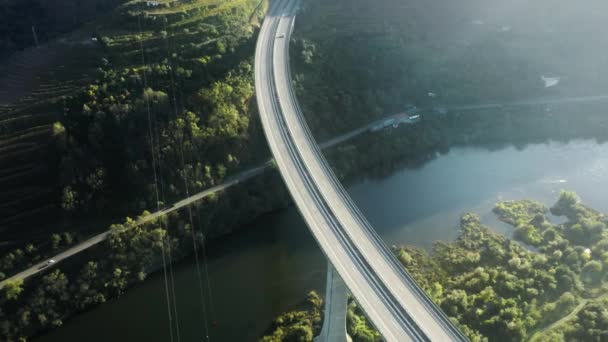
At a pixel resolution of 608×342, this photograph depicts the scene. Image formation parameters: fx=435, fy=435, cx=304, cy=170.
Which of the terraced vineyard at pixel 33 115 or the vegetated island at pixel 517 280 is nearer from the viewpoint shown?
the vegetated island at pixel 517 280

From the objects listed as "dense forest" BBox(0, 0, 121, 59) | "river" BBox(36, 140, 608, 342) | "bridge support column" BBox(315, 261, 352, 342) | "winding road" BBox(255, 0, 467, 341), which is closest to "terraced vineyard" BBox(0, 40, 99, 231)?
"dense forest" BBox(0, 0, 121, 59)

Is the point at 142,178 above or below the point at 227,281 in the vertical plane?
above

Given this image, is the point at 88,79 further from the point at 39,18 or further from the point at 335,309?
the point at 335,309

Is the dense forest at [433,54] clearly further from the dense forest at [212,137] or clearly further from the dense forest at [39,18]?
the dense forest at [39,18]

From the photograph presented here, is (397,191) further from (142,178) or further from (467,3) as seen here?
(467,3)

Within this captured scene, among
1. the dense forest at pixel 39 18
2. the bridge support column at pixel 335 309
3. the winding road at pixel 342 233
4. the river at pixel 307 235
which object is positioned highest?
the dense forest at pixel 39 18

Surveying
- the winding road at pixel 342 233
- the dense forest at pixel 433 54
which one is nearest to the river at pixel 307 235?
the winding road at pixel 342 233

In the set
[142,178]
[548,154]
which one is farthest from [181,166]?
[548,154]
